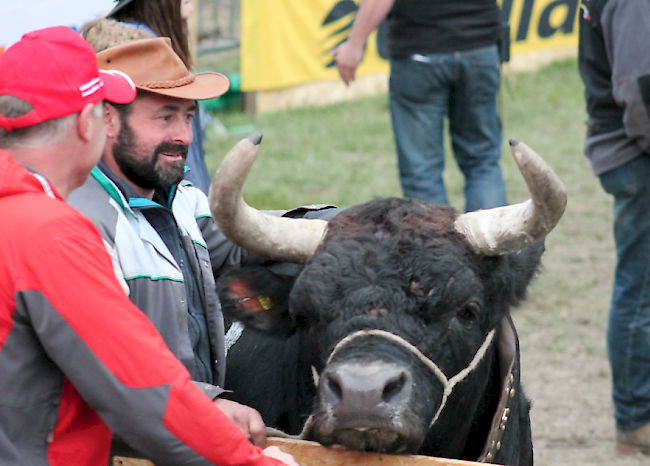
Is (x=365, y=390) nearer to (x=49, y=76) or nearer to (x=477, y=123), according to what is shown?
(x=49, y=76)

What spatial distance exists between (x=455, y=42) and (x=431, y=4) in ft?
1.00

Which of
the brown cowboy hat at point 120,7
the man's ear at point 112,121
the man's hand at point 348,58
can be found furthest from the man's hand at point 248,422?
the man's hand at point 348,58

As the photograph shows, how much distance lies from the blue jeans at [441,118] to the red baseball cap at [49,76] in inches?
151

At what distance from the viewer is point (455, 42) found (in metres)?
5.74

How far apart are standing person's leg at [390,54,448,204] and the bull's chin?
348 centimetres

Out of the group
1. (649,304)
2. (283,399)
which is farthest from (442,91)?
(283,399)

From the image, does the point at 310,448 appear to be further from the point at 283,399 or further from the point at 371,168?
the point at 371,168

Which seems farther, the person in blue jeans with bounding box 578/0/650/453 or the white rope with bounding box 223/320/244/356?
the person in blue jeans with bounding box 578/0/650/453

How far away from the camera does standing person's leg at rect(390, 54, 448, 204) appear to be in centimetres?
574

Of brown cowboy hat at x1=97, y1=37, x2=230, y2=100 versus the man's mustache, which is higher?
brown cowboy hat at x1=97, y1=37, x2=230, y2=100

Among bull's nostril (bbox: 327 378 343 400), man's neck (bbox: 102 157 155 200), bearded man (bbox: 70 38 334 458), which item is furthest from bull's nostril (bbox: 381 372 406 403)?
man's neck (bbox: 102 157 155 200)

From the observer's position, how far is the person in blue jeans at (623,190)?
14.1 ft

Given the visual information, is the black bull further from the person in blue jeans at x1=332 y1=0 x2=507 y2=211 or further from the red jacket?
the person in blue jeans at x1=332 y1=0 x2=507 y2=211

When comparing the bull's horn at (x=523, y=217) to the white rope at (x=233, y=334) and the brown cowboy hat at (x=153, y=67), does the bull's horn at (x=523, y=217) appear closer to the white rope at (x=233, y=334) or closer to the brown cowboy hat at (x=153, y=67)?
the brown cowboy hat at (x=153, y=67)
